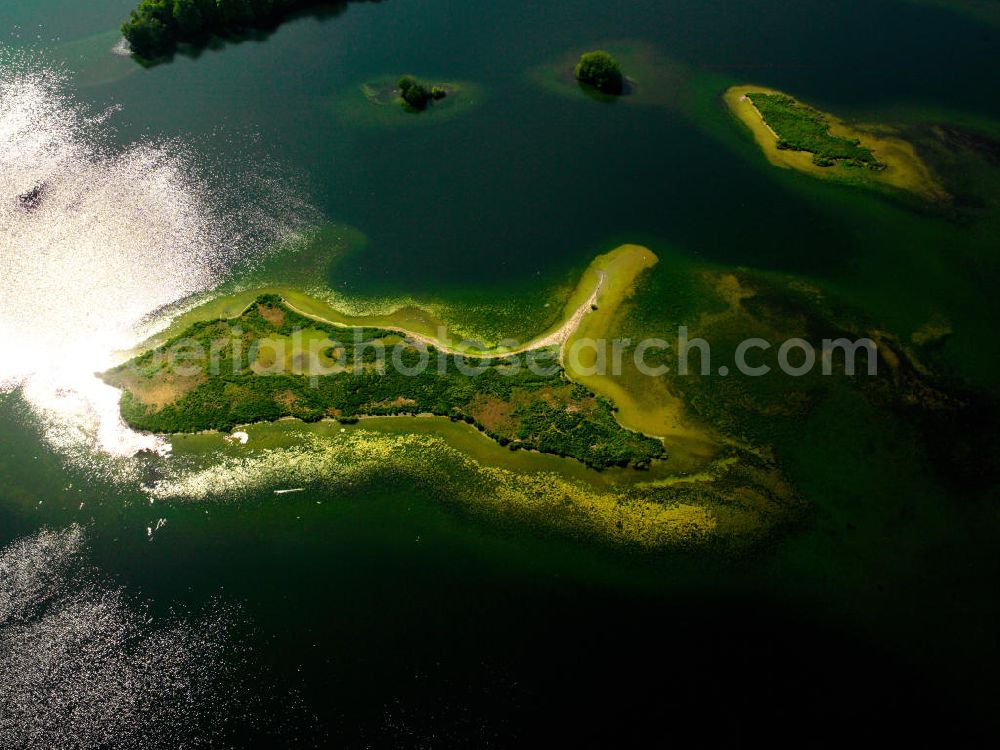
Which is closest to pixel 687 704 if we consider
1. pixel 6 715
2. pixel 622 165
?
pixel 6 715

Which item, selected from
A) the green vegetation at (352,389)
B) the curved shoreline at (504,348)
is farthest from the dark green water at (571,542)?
the green vegetation at (352,389)

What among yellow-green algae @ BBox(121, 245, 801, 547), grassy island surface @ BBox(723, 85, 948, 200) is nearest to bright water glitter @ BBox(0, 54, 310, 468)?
yellow-green algae @ BBox(121, 245, 801, 547)

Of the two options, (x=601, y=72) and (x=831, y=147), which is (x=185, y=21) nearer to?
(x=601, y=72)

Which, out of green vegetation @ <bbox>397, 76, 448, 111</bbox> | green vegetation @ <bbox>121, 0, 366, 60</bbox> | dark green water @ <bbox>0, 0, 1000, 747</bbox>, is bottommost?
dark green water @ <bbox>0, 0, 1000, 747</bbox>

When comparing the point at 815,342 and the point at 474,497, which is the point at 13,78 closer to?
the point at 474,497

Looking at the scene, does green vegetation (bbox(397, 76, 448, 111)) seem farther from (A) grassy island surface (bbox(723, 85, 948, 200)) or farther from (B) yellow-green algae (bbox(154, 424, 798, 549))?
(B) yellow-green algae (bbox(154, 424, 798, 549))

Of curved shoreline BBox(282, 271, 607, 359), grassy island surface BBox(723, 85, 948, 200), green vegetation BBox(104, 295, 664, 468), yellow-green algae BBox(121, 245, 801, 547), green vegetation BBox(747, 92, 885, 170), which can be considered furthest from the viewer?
green vegetation BBox(747, 92, 885, 170)
